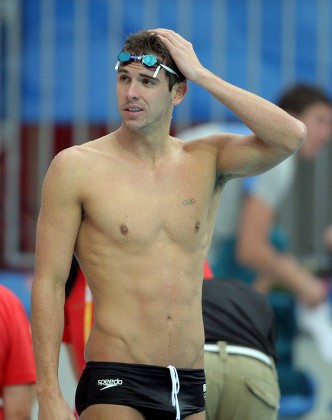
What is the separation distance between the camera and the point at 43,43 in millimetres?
7617

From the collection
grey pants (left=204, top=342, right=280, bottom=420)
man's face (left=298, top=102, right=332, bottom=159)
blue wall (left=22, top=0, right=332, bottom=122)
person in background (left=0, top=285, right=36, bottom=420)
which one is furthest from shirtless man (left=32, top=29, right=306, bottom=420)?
blue wall (left=22, top=0, right=332, bottom=122)

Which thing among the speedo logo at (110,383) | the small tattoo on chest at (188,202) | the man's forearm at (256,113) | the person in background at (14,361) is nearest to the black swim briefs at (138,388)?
the speedo logo at (110,383)

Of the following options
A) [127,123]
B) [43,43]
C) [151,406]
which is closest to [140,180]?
[127,123]

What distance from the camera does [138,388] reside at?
4.15 meters

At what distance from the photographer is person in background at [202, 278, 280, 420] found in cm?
499

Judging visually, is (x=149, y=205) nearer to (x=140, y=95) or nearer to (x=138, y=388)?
(x=140, y=95)

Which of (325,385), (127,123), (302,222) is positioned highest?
(127,123)

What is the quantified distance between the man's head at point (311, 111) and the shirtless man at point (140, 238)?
2962 millimetres

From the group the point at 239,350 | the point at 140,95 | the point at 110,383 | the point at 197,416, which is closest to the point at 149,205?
the point at 140,95

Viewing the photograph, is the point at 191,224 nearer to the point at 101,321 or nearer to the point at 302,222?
the point at 101,321

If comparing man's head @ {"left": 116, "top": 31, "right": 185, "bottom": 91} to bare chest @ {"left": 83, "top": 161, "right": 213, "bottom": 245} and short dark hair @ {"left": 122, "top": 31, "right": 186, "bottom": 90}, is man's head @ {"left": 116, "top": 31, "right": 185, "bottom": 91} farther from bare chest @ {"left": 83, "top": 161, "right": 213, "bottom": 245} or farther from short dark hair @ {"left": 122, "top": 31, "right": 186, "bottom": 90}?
bare chest @ {"left": 83, "top": 161, "right": 213, "bottom": 245}

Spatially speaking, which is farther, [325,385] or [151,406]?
[325,385]

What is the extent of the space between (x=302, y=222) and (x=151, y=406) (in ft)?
12.3

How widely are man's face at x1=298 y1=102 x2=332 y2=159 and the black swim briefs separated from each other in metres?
3.50
